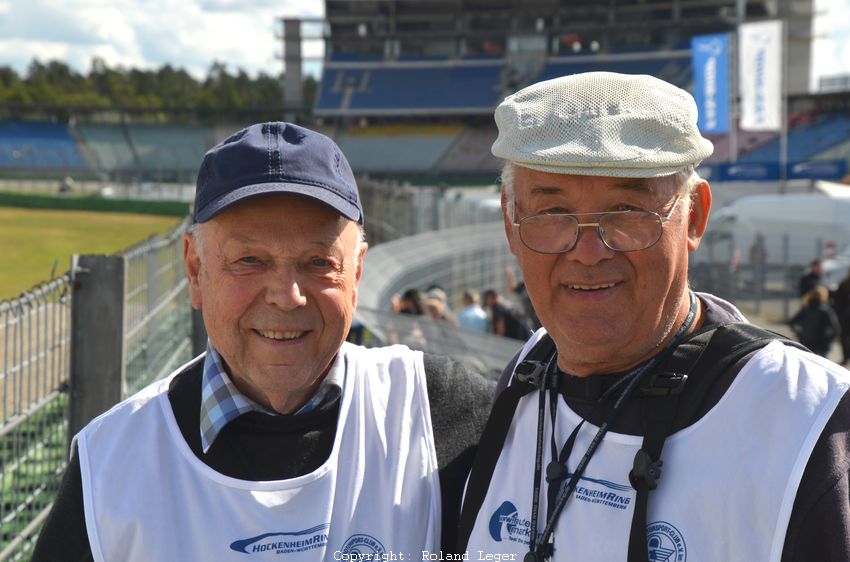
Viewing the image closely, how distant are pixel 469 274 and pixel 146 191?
1226 inches

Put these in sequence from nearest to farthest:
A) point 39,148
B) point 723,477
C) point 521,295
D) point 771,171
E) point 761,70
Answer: point 723,477 < point 521,295 < point 761,70 < point 771,171 < point 39,148

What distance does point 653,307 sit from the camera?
1899 millimetres

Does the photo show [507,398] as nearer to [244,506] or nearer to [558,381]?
[558,381]

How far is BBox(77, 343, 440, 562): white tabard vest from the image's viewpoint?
2018 mm

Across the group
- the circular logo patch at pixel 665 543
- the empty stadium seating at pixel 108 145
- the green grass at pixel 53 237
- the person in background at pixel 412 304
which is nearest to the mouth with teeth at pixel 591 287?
the circular logo patch at pixel 665 543

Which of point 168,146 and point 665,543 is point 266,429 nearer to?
point 665,543

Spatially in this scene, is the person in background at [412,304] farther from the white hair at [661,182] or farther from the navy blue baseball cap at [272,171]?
the white hair at [661,182]

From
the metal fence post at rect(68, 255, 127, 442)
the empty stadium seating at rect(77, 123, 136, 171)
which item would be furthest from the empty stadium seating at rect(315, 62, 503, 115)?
the metal fence post at rect(68, 255, 127, 442)

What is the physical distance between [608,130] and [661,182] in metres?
0.15

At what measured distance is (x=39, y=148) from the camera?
2219 inches

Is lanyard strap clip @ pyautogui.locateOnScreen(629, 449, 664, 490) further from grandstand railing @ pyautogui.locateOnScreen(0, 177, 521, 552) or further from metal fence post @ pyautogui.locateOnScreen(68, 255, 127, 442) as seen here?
metal fence post @ pyautogui.locateOnScreen(68, 255, 127, 442)

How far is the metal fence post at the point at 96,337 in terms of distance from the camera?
3.66 m

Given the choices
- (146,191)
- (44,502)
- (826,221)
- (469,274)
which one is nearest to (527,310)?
(469,274)

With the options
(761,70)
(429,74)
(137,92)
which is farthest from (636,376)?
(137,92)
